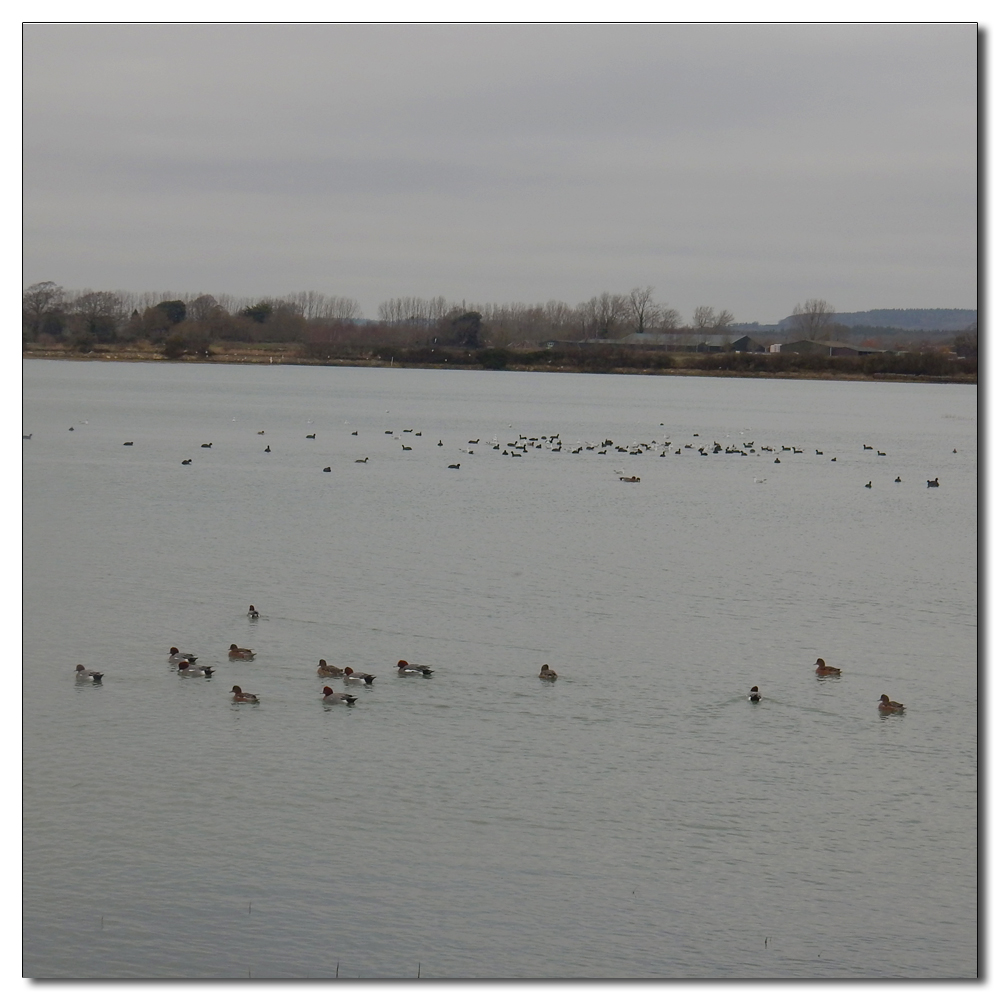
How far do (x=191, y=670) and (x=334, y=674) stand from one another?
8.94ft

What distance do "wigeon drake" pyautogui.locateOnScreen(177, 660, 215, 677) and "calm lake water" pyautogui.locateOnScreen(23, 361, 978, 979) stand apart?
0.99ft

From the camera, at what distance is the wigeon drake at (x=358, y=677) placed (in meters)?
23.3

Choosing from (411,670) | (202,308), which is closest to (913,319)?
(411,670)

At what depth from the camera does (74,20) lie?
13867mm

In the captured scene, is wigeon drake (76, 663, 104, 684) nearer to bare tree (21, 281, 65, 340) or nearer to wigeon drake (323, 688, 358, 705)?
wigeon drake (323, 688, 358, 705)

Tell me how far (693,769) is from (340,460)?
150 ft

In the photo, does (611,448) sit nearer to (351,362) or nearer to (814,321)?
(351,362)

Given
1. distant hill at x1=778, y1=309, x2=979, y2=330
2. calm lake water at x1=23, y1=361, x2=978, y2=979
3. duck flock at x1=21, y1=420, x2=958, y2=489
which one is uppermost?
distant hill at x1=778, y1=309, x2=979, y2=330

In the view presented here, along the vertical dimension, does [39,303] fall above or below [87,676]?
above

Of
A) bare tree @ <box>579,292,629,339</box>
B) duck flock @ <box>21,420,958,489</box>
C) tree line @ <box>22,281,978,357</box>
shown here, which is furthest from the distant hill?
duck flock @ <box>21,420,958,489</box>

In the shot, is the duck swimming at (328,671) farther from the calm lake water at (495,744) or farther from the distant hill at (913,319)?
the distant hill at (913,319)

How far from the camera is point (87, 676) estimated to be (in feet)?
75.2

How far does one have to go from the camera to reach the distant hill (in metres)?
16.2
